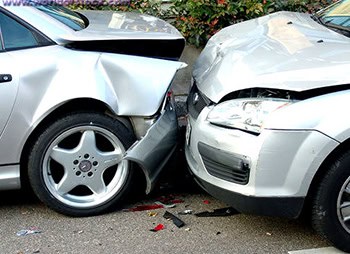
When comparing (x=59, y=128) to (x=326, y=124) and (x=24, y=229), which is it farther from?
(x=326, y=124)

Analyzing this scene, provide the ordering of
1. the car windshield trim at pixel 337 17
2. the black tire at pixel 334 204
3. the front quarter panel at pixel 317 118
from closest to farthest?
1. the front quarter panel at pixel 317 118
2. the black tire at pixel 334 204
3. the car windshield trim at pixel 337 17

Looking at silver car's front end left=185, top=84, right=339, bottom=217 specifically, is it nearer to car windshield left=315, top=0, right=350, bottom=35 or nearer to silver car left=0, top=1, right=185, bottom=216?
silver car left=0, top=1, right=185, bottom=216

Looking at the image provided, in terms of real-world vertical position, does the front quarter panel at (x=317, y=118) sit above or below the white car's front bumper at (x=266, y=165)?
above

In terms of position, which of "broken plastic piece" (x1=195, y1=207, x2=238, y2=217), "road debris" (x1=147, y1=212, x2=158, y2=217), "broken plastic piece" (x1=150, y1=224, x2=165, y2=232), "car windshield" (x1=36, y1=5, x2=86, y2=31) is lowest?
"road debris" (x1=147, y1=212, x2=158, y2=217)

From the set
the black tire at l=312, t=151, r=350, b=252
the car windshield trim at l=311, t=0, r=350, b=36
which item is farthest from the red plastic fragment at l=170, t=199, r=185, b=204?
the car windshield trim at l=311, t=0, r=350, b=36

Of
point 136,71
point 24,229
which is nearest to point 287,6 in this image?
point 136,71

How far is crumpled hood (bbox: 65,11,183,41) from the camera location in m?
3.83

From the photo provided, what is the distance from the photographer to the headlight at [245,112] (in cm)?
322

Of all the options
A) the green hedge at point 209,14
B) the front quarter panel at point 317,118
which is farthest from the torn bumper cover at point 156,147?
the green hedge at point 209,14

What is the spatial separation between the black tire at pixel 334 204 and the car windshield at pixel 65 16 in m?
2.05

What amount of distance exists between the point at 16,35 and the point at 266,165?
191 centimetres

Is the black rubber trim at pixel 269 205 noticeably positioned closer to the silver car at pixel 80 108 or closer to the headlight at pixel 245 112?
the headlight at pixel 245 112

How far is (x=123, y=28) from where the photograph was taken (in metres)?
4.12

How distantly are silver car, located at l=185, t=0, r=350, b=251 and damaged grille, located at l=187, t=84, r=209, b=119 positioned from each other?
0.19 meters
